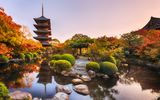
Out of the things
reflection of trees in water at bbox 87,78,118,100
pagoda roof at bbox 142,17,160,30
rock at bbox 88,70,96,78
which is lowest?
reflection of trees in water at bbox 87,78,118,100

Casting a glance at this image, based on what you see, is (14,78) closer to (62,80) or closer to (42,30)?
(62,80)

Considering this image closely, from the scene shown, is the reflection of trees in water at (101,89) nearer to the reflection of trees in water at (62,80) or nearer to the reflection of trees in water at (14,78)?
the reflection of trees in water at (62,80)

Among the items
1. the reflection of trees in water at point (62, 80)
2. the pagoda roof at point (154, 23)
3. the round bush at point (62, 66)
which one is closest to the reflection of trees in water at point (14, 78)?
the reflection of trees in water at point (62, 80)

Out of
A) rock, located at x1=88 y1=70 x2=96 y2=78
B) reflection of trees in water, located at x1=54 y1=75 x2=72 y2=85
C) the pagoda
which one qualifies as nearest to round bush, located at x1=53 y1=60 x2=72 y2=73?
reflection of trees in water, located at x1=54 y1=75 x2=72 y2=85

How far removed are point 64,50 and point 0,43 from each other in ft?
84.7

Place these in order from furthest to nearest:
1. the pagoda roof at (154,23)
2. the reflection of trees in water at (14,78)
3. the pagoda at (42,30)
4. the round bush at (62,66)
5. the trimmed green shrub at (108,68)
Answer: the pagoda at (42,30) → the pagoda roof at (154,23) → the round bush at (62,66) → the trimmed green shrub at (108,68) → the reflection of trees in water at (14,78)

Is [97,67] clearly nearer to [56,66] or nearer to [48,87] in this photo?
[56,66]

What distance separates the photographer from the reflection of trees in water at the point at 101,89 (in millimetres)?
11872

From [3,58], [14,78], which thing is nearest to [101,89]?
[14,78]

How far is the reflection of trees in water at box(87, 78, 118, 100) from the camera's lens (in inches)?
467

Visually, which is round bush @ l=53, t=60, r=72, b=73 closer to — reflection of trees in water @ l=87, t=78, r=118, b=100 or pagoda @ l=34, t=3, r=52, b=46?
reflection of trees in water @ l=87, t=78, r=118, b=100

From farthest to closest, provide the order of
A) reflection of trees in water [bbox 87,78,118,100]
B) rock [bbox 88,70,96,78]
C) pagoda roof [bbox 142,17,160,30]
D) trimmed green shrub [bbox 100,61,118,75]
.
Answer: pagoda roof [bbox 142,17,160,30]
trimmed green shrub [bbox 100,61,118,75]
rock [bbox 88,70,96,78]
reflection of trees in water [bbox 87,78,118,100]

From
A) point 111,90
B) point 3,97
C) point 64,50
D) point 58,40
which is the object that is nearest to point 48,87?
point 111,90

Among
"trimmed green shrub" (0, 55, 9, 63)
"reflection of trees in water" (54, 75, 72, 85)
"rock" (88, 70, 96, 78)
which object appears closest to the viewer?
"reflection of trees in water" (54, 75, 72, 85)
